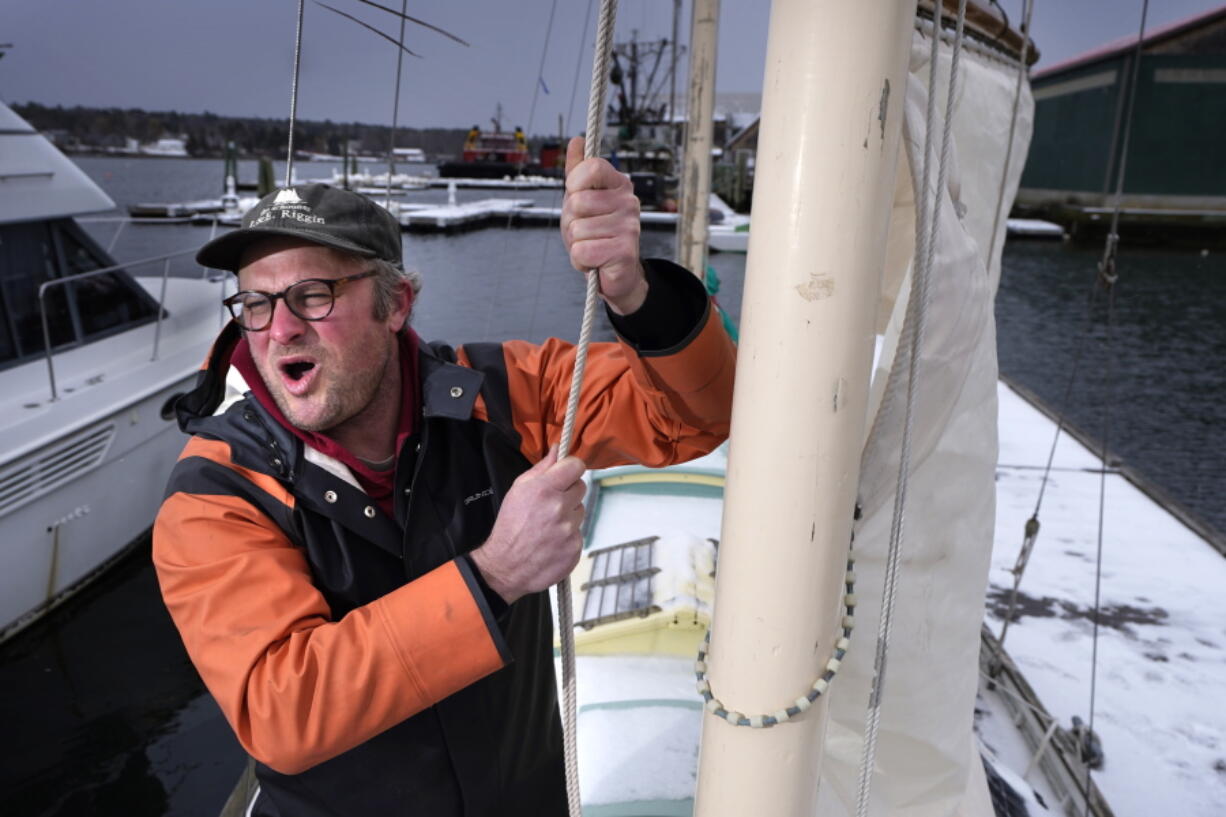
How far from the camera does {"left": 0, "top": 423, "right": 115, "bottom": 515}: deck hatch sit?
583 cm

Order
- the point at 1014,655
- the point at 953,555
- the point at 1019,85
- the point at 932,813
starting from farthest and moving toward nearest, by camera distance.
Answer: the point at 1014,655 → the point at 1019,85 → the point at 932,813 → the point at 953,555

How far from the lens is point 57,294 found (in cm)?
750

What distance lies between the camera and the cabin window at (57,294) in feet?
22.9

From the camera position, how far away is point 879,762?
177cm

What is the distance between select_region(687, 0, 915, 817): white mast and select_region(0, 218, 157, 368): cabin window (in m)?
7.71

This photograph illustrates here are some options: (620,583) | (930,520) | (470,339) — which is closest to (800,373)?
(930,520)

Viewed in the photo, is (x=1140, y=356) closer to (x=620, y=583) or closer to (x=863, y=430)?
(x=620, y=583)

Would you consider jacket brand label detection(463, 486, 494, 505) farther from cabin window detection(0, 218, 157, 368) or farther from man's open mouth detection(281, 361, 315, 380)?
cabin window detection(0, 218, 157, 368)

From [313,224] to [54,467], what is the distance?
590 centimetres

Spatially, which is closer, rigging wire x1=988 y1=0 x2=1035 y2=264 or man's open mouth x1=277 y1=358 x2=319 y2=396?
man's open mouth x1=277 y1=358 x2=319 y2=396

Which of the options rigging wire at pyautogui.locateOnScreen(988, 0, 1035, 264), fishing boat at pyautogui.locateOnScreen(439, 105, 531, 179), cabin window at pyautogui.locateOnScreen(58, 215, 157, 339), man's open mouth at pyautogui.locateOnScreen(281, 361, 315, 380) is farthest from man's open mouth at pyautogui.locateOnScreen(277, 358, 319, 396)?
fishing boat at pyautogui.locateOnScreen(439, 105, 531, 179)

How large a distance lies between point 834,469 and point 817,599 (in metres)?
0.17

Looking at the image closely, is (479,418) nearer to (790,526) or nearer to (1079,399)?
(790,526)

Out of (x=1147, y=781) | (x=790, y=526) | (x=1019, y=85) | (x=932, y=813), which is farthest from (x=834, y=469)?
(x=1147, y=781)
